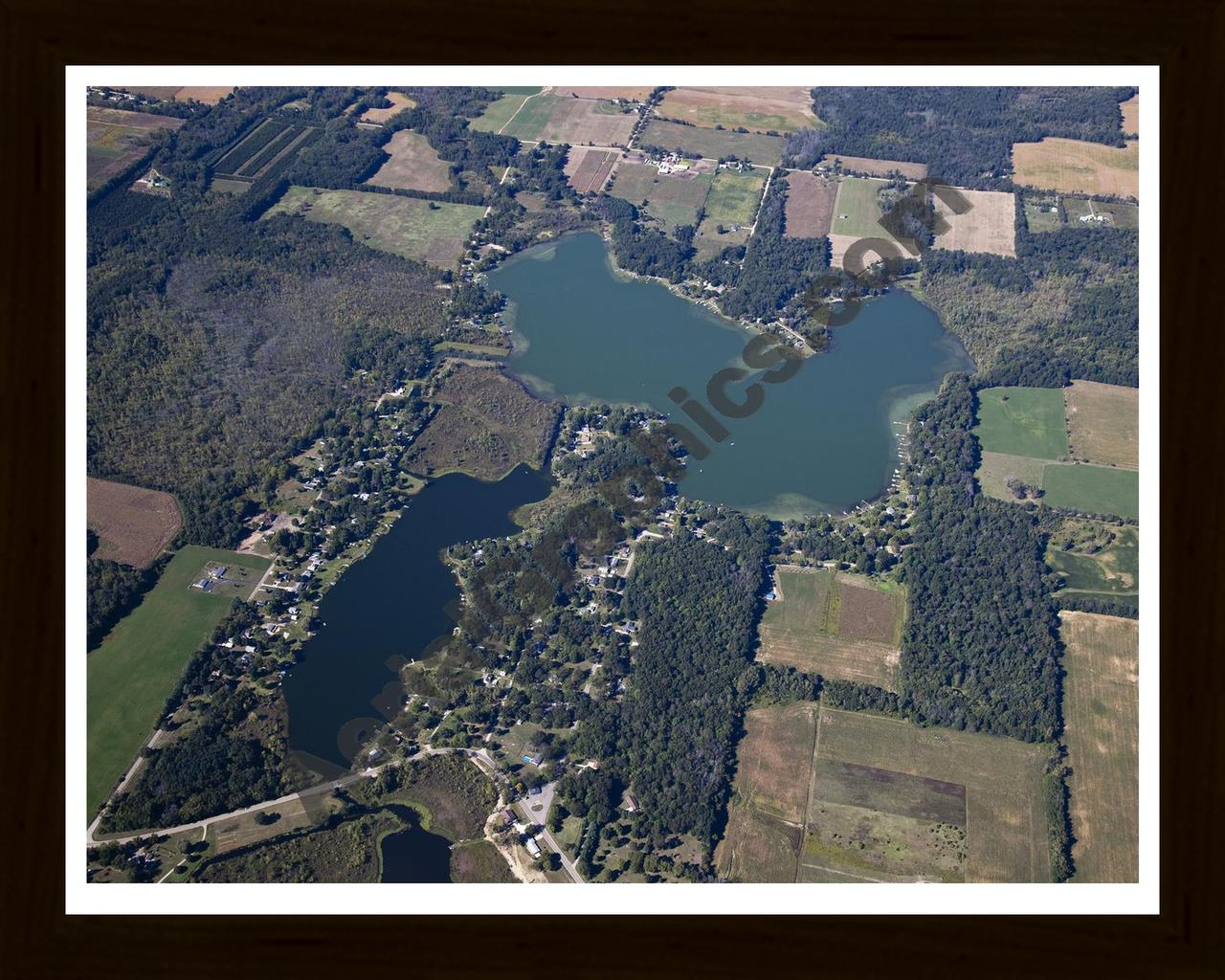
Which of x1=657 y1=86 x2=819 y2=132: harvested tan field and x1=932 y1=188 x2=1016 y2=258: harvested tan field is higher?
x1=657 y1=86 x2=819 y2=132: harvested tan field

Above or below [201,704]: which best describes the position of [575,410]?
above

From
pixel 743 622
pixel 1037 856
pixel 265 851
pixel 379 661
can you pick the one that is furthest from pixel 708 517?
pixel 265 851

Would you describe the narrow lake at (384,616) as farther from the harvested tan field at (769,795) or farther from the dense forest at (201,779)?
the harvested tan field at (769,795)

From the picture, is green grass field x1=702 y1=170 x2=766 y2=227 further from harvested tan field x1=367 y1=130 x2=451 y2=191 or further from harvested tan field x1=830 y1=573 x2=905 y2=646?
harvested tan field x1=830 y1=573 x2=905 y2=646

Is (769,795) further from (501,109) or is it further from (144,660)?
(501,109)

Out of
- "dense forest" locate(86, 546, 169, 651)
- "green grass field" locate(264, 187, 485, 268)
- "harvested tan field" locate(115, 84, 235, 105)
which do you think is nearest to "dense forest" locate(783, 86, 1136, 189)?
"green grass field" locate(264, 187, 485, 268)
